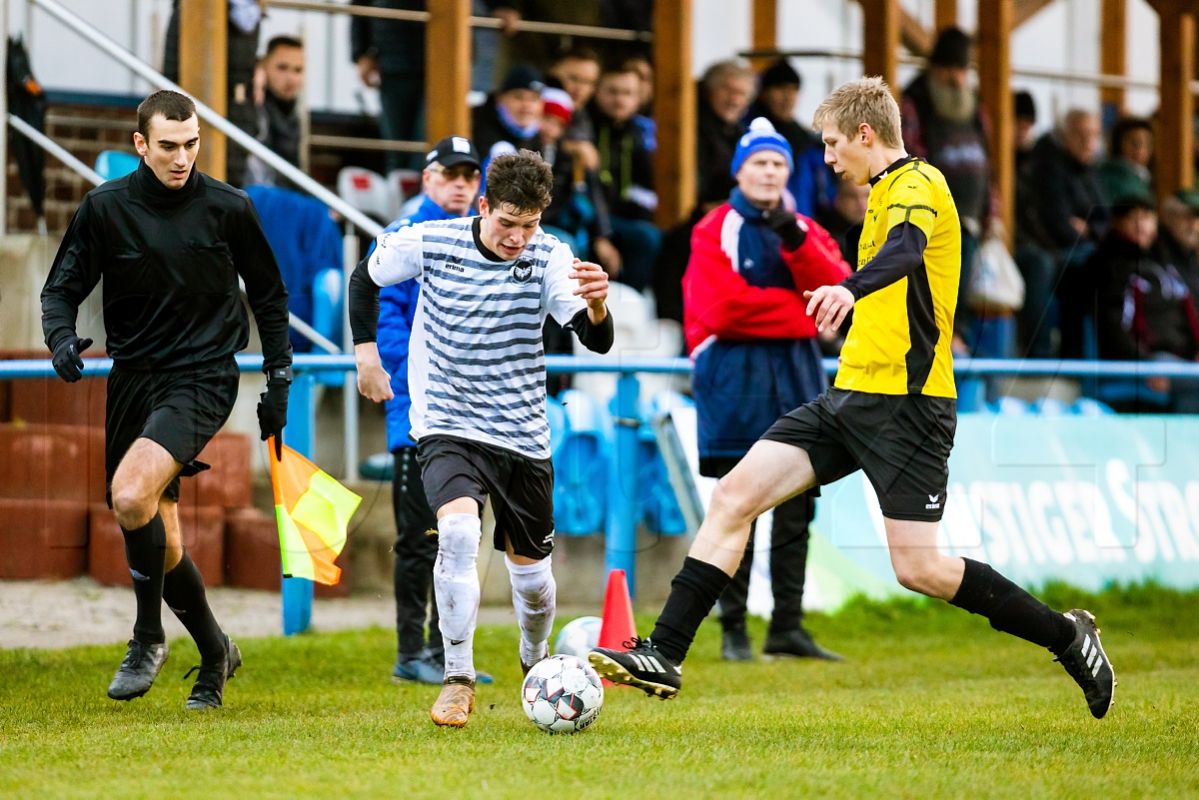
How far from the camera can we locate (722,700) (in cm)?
757

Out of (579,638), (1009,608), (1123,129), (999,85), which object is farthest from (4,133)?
A: (1123,129)

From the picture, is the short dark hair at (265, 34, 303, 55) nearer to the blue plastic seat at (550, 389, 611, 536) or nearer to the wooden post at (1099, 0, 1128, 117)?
the blue plastic seat at (550, 389, 611, 536)

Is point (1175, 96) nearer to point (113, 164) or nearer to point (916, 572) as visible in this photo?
point (113, 164)

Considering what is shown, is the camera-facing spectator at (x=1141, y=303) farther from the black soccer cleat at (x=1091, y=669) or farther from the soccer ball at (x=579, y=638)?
the black soccer cleat at (x=1091, y=669)

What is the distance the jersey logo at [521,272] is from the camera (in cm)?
675

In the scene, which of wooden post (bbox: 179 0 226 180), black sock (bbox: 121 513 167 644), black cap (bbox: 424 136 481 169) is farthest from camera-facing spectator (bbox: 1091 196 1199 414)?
black sock (bbox: 121 513 167 644)

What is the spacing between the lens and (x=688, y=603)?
6551 millimetres

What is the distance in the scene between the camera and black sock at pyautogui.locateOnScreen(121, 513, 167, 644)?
6.94 m

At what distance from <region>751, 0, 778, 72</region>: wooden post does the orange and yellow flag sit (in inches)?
353

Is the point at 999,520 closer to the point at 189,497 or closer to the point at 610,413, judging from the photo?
the point at 610,413

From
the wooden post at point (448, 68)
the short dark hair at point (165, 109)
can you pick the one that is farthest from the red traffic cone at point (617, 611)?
the wooden post at point (448, 68)

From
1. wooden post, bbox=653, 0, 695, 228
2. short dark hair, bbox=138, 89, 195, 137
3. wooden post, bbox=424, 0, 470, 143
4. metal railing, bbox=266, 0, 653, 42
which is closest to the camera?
short dark hair, bbox=138, 89, 195, 137

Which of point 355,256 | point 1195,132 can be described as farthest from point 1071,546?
point 1195,132

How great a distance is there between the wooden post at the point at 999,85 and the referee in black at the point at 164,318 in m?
9.06
